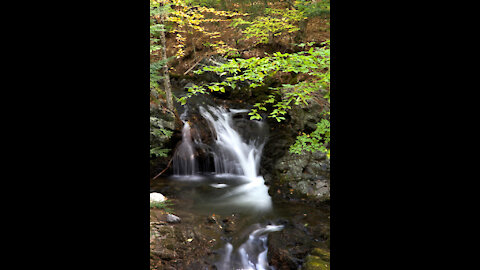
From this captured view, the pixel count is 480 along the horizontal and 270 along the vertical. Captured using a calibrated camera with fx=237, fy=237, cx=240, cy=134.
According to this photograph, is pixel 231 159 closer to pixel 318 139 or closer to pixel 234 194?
pixel 234 194

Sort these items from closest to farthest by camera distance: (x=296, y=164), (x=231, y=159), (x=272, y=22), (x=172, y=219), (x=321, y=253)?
(x=321, y=253) → (x=172, y=219) → (x=296, y=164) → (x=272, y=22) → (x=231, y=159)

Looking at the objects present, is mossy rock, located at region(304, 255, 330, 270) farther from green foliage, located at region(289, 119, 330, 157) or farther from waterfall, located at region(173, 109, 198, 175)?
waterfall, located at region(173, 109, 198, 175)

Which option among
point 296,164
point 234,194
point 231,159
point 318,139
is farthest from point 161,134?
point 318,139

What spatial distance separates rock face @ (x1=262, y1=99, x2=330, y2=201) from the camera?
25.6 feet

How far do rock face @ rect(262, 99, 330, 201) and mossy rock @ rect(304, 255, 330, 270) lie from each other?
277 cm

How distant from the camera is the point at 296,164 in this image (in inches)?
339

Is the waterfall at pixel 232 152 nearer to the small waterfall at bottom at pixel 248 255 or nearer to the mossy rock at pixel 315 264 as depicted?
the small waterfall at bottom at pixel 248 255

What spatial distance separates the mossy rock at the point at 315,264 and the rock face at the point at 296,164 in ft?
9.08

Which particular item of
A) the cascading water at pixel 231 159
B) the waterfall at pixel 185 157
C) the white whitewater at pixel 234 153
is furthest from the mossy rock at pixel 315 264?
the waterfall at pixel 185 157

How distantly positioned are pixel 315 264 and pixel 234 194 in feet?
13.2

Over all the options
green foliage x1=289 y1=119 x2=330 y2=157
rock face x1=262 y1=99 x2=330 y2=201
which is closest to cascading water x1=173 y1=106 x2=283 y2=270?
rock face x1=262 y1=99 x2=330 y2=201

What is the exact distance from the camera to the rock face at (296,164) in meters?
7.82
